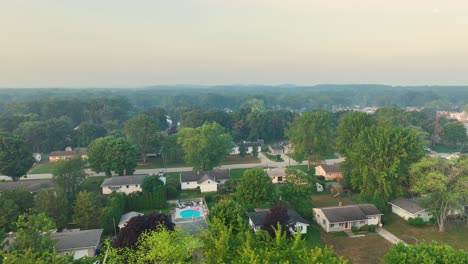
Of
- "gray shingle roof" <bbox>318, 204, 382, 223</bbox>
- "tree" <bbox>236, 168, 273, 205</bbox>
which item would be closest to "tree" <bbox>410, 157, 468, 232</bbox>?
"gray shingle roof" <bbox>318, 204, 382, 223</bbox>

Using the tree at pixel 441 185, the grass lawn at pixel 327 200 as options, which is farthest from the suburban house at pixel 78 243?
the tree at pixel 441 185

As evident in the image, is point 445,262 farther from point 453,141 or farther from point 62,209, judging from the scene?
Answer: point 453,141

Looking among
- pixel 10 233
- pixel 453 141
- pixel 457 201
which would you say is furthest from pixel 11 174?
pixel 453 141

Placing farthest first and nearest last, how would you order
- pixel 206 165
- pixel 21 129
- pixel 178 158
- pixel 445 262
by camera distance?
1. pixel 21 129
2. pixel 178 158
3. pixel 206 165
4. pixel 445 262

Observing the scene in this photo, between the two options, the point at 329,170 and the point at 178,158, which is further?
the point at 178,158

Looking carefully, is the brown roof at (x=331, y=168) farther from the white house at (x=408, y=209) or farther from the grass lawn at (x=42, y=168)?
the grass lawn at (x=42, y=168)

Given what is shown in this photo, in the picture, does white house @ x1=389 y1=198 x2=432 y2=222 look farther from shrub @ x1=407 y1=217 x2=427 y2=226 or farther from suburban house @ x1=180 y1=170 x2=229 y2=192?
suburban house @ x1=180 y1=170 x2=229 y2=192

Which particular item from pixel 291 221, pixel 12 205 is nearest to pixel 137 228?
pixel 291 221

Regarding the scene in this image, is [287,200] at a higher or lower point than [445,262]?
lower
